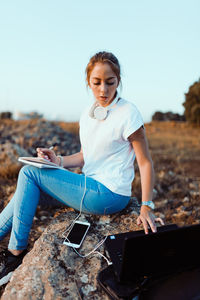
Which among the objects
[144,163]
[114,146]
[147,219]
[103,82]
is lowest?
[147,219]

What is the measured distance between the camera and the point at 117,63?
7.92ft

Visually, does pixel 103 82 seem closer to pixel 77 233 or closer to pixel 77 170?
pixel 77 233

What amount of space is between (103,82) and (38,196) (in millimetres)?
1186

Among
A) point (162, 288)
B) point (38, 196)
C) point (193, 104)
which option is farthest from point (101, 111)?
point (193, 104)

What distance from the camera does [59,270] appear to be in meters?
1.85

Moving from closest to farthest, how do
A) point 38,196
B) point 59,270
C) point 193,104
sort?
point 59,270, point 38,196, point 193,104

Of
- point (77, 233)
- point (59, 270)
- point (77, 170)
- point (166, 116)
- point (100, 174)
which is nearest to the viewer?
point (59, 270)

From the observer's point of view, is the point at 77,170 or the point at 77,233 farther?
the point at 77,170

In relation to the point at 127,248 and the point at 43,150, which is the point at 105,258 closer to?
the point at 127,248

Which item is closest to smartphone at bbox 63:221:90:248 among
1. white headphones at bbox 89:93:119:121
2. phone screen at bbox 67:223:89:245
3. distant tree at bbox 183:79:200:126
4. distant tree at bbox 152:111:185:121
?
phone screen at bbox 67:223:89:245

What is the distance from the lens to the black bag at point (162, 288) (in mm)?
1477

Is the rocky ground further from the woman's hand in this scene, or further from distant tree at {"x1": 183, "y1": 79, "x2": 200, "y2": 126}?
distant tree at {"x1": 183, "y1": 79, "x2": 200, "y2": 126}

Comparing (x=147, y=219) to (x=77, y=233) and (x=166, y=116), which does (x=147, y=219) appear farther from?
(x=166, y=116)

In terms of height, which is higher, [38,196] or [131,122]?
[131,122]
